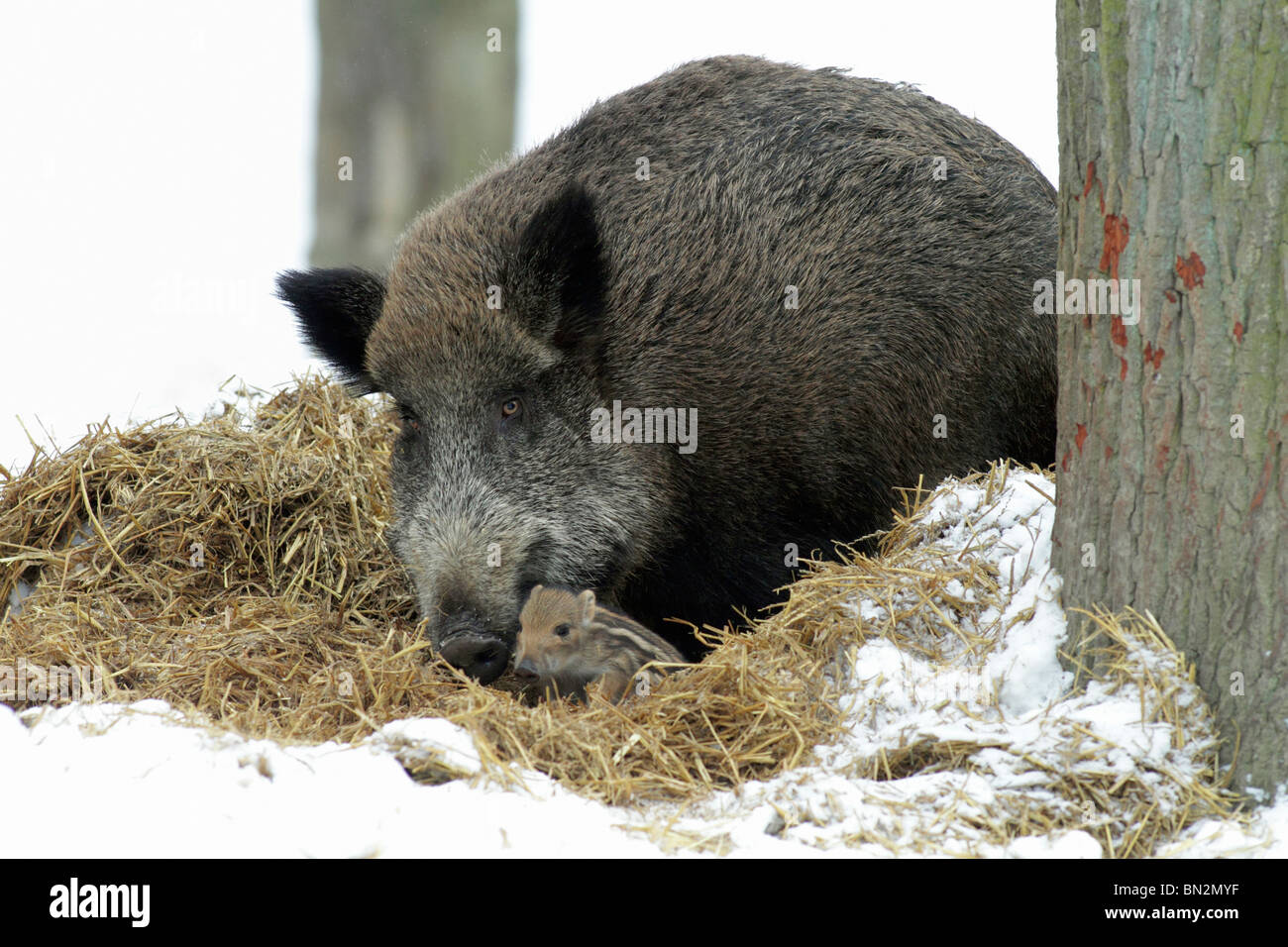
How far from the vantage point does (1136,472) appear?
3.55 meters

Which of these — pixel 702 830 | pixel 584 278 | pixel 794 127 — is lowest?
pixel 702 830

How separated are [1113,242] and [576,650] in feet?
7.40

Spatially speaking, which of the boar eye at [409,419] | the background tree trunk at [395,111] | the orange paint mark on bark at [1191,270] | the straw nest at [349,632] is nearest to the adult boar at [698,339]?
the boar eye at [409,419]

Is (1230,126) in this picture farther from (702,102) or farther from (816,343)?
(702,102)

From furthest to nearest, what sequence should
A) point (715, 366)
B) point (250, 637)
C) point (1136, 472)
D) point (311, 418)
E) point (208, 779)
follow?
point (311, 418), point (715, 366), point (250, 637), point (1136, 472), point (208, 779)

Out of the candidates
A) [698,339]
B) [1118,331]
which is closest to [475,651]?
[698,339]

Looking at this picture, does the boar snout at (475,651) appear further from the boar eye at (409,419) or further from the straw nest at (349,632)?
the boar eye at (409,419)

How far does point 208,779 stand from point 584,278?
9.01 feet

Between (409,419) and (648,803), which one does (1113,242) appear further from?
(409,419)

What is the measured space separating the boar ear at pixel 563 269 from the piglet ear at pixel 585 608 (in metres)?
1.23

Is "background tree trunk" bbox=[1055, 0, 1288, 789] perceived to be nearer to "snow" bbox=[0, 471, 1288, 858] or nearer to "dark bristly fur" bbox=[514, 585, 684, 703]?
"snow" bbox=[0, 471, 1288, 858]

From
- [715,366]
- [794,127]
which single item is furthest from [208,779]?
[794,127]

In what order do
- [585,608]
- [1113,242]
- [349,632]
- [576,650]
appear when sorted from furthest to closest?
[349,632] → [585,608] → [576,650] → [1113,242]

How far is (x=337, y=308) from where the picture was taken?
5.67 metres
